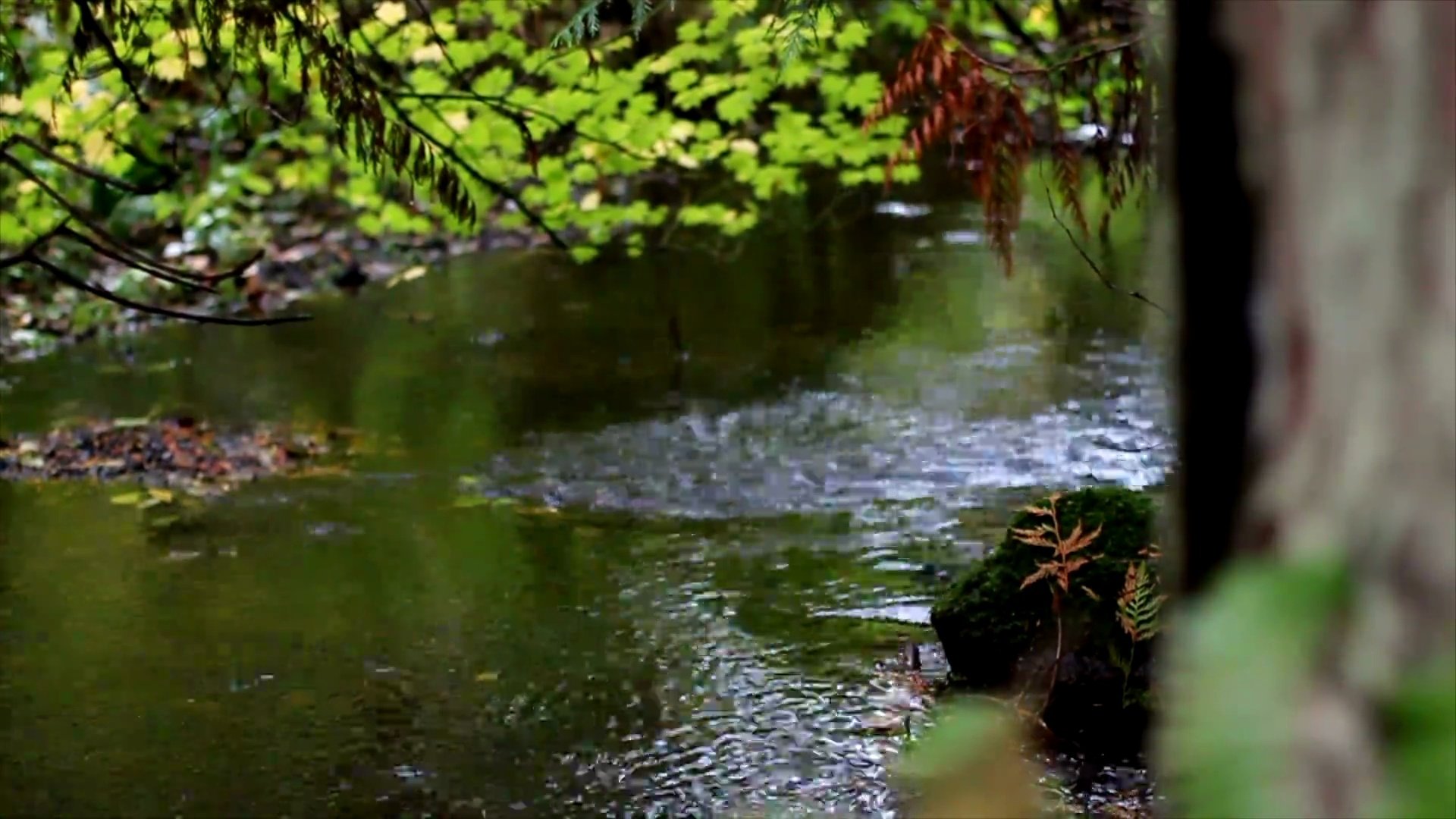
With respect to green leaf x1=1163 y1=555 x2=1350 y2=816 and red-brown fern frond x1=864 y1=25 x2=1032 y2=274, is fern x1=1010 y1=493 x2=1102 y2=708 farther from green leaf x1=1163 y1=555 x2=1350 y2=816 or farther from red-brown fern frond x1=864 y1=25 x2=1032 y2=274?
green leaf x1=1163 y1=555 x2=1350 y2=816

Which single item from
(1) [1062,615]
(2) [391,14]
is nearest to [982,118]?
(1) [1062,615]

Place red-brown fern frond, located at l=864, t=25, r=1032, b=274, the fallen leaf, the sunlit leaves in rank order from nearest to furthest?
red-brown fern frond, located at l=864, t=25, r=1032, b=274
the sunlit leaves
the fallen leaf

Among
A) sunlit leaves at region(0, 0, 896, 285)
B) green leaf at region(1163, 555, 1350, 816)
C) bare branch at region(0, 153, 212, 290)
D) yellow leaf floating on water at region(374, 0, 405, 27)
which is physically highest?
yellow leaf floating on water at region(374, 0, 405, 27)

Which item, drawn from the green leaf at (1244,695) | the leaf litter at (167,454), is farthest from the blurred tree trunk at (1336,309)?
the leaf litter at (167,454)

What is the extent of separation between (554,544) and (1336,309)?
22.7ft

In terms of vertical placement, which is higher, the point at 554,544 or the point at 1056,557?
the point at 1056,557

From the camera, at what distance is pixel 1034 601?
18.7ft

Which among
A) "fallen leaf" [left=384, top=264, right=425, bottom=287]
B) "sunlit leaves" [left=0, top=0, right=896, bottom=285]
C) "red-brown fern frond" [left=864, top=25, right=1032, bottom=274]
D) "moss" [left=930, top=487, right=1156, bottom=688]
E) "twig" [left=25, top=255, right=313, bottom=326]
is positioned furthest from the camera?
"fallen leaf" [left=384, top=264, right=425, bottom=287]

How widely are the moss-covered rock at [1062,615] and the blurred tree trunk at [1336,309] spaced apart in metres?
4.93

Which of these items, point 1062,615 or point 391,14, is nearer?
point 1062,615

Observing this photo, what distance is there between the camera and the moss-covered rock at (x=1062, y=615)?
5.45 m

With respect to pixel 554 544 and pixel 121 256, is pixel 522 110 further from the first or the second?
pixel 121 256

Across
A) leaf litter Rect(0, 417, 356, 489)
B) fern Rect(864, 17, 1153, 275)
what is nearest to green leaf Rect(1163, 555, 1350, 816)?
fern Rect(864, 17, 1153, 275)

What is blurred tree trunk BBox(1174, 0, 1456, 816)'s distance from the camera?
52 centimetres
